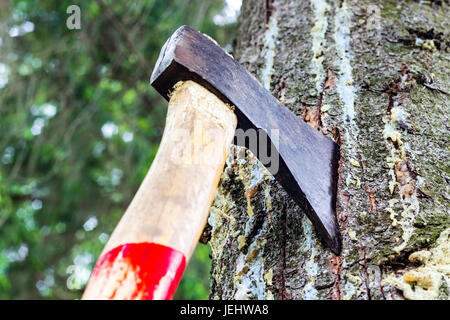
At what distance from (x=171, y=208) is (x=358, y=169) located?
469 mm

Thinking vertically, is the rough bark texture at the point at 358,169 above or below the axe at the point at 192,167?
below

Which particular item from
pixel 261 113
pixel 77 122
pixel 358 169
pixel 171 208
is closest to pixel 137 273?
pixel 171 208

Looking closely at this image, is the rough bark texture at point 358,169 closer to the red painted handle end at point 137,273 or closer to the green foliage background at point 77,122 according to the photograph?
the red painted handle end at point 137,273

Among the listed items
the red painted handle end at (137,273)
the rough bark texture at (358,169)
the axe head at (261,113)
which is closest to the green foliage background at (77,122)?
the rough bark texture at (358,169)

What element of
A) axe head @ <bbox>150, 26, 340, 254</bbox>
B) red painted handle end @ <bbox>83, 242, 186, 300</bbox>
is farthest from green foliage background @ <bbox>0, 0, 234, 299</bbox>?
red painted handle end @ <bbox>83, 242, 186, 300</bbox>

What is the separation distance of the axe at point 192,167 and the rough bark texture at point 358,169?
0.20ft

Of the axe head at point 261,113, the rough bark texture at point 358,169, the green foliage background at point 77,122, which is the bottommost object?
the green foliage background at point 77,122

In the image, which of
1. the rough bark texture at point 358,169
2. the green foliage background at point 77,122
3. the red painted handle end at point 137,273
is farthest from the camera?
the green foliage background at point 77,122

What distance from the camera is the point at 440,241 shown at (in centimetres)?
83

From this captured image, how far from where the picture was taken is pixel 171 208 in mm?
679

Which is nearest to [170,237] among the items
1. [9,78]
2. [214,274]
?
[214,274]

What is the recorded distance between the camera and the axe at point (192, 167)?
627 mm
